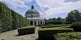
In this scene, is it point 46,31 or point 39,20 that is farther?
point 39,20

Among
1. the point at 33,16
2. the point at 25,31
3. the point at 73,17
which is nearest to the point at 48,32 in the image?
the point at 25,31

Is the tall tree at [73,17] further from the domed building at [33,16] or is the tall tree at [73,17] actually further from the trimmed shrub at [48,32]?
the trimmed shrub at [48,32]

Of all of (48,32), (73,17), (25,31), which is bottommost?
(73,17)

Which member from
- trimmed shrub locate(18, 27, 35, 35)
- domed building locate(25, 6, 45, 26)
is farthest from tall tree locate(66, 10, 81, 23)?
trimmed shrub locate(18, 27, 35, 35)

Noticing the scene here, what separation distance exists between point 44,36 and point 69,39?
10123 mm

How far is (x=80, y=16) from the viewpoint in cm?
8894

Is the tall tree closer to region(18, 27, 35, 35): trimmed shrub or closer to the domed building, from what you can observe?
the domed building

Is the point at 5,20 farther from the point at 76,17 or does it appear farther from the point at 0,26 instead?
the point at 76,17

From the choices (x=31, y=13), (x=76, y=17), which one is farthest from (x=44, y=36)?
(x=76, y=17)

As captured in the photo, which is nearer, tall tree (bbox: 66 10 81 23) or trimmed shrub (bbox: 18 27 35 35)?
trimmed shrub (bbox: 18 27 35 35)

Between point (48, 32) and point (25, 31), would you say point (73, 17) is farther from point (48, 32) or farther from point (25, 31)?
point (48, 32)

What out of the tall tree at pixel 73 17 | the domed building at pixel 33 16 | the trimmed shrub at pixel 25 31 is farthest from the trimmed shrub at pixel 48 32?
the tall tree at pixel 73 17

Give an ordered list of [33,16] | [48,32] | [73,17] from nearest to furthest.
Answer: [48,32], [33,16], [73,17]

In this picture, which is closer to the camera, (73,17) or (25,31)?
(25,31)
